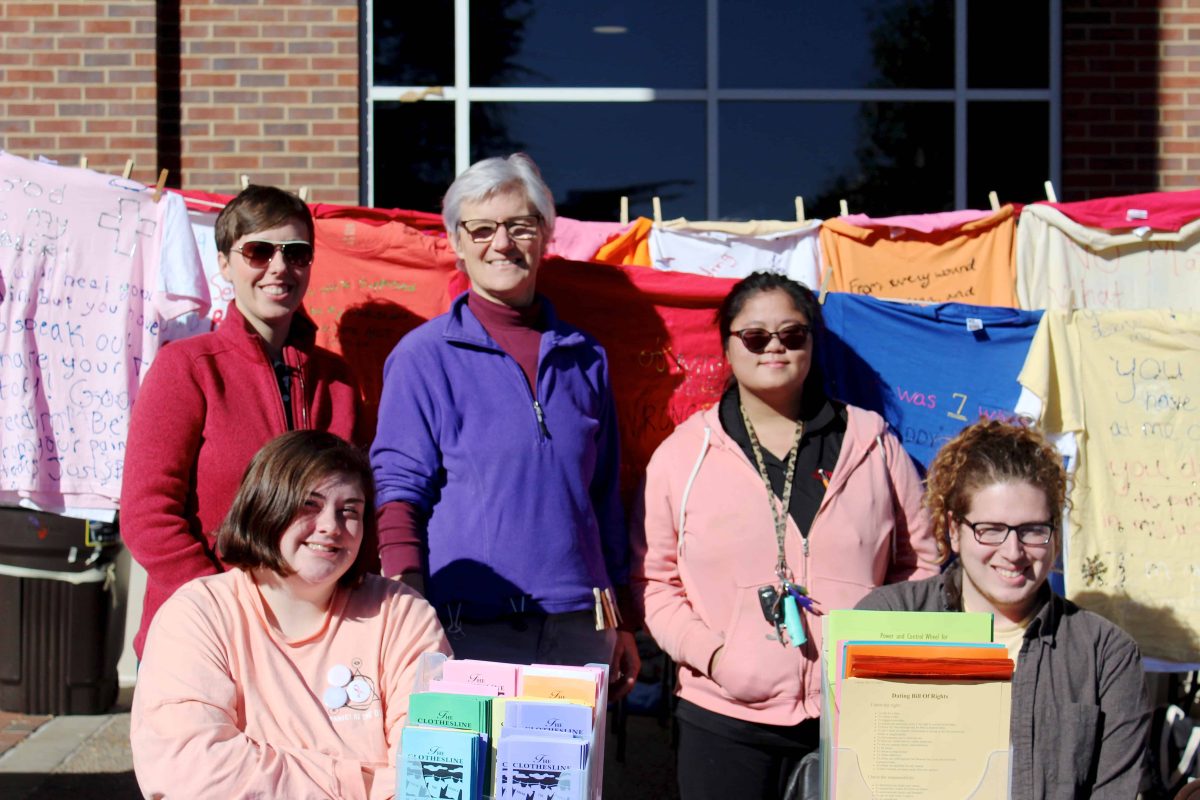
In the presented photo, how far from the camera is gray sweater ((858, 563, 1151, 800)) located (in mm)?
2594

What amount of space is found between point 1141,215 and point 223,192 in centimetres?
422

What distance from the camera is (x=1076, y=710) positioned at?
2623 millimetres

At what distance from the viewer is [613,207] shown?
6645mm

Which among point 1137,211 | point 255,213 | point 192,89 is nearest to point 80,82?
point 192,89

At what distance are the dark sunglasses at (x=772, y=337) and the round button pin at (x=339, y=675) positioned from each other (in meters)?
1.40

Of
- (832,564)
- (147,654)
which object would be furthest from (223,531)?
(832,564)

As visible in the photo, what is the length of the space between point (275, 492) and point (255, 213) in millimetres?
1109

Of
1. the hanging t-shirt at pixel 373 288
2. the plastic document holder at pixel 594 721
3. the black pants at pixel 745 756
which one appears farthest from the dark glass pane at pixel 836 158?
the plastic document holder at pixel 594 721

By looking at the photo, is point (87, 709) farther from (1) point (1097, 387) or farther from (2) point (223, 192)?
(1) point (1097, 387)

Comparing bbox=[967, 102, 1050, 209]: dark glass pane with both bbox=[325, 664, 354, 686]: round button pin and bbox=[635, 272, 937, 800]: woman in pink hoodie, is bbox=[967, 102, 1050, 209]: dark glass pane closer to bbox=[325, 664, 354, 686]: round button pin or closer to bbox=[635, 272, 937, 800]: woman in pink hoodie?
bbox=[635, 272, 937, 800]: woman in pink hoodie

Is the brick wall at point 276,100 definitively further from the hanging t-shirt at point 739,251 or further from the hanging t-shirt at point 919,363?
the hanging t-shirt at point 919,363

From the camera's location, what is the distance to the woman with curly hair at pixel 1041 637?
2.61 meters

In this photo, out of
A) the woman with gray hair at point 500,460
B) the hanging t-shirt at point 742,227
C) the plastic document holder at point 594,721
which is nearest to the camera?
the plastic document holder at point 594,721

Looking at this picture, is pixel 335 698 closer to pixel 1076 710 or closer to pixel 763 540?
pixel 763 540
